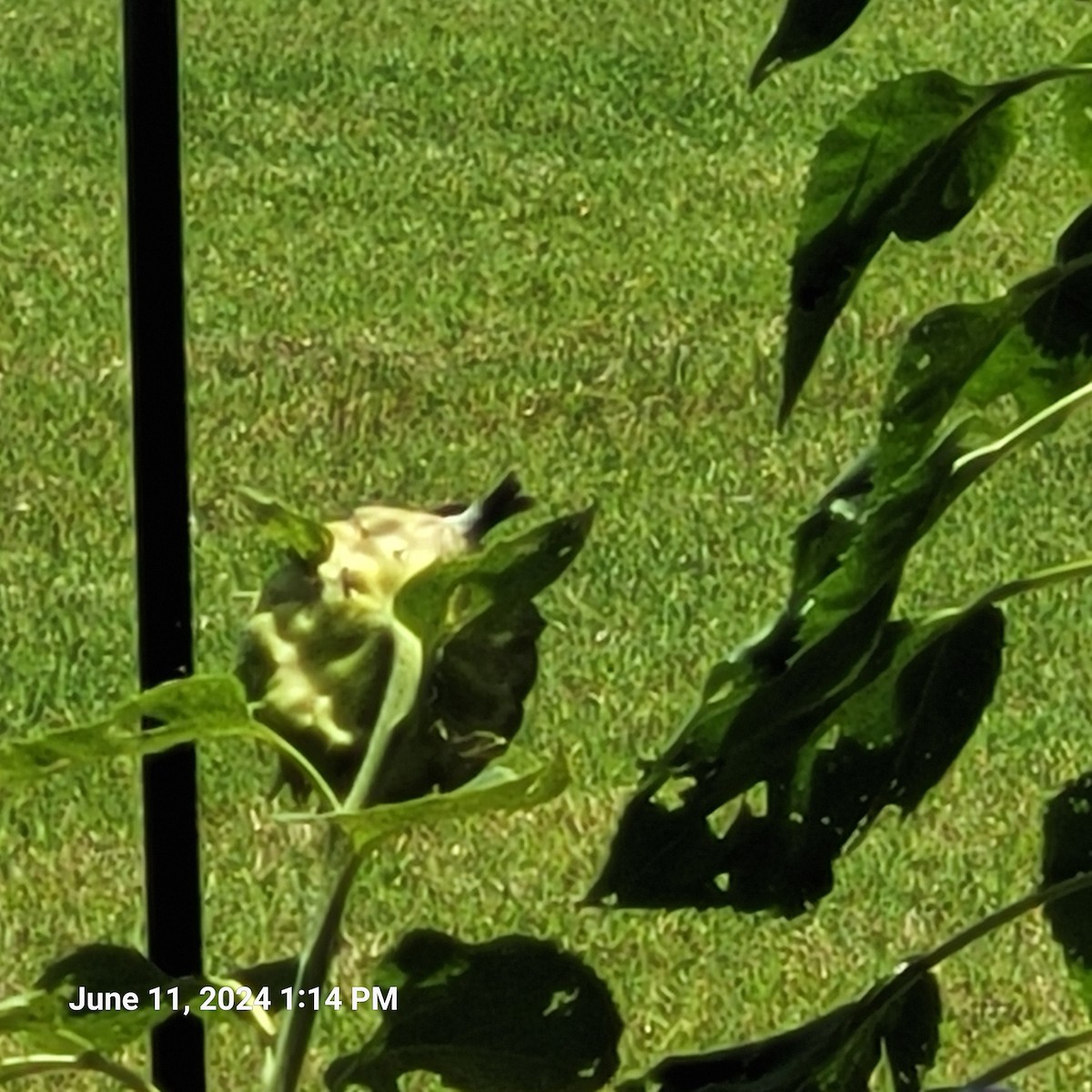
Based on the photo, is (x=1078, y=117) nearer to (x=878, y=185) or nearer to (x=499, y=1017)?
(x=878, y=185)

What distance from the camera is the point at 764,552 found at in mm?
2945

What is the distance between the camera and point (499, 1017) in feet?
1.79

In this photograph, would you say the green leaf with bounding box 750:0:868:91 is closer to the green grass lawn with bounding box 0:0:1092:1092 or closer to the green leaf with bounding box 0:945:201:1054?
the green leaf with bounding box 0:945:201:1054

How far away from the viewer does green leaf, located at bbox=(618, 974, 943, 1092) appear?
527 millimetres

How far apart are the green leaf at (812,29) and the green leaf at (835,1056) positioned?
0.20 metres

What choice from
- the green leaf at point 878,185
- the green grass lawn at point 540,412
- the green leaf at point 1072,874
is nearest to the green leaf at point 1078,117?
the green leaf at point 878,185

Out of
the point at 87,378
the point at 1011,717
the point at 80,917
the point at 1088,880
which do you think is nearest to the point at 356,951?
the point at 80,917

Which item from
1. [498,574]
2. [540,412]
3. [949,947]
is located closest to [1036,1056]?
[949,947]

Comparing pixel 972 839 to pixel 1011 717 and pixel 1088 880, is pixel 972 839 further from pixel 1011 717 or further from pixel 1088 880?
pixel 1088 880

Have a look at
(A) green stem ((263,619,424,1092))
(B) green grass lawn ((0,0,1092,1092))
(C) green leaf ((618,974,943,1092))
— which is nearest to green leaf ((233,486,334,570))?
(A) green stem ((263,619,424,1092))

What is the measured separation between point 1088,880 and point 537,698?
2054 mm

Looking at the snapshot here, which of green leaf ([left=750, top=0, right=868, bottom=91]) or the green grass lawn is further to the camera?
the green grass lawn

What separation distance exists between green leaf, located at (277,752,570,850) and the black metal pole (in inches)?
4.8
